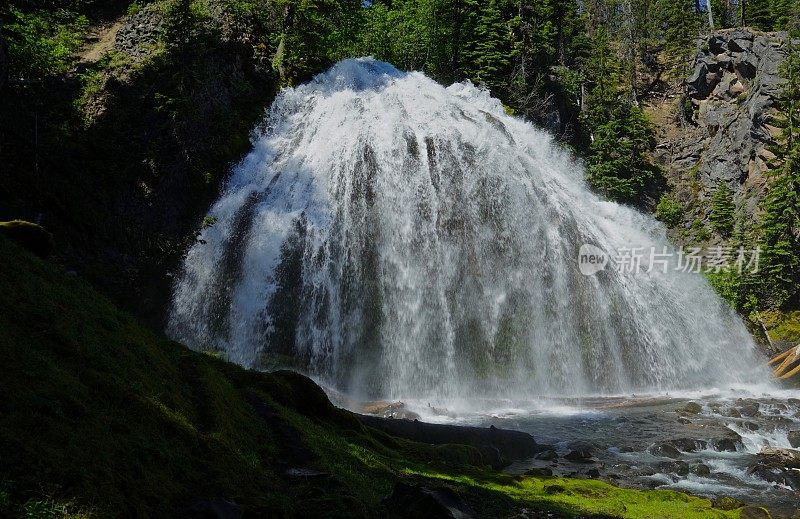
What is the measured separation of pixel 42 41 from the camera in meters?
22.6

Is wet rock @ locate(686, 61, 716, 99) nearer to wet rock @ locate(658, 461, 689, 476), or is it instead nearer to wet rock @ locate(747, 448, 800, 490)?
wet rock @ locate(747, 448, 800, 490)

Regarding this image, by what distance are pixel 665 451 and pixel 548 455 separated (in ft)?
11.3

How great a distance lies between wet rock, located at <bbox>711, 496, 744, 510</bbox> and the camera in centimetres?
1016

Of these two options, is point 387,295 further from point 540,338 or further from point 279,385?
point 279,385

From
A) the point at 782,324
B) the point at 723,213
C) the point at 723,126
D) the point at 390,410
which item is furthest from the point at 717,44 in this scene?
the point at 390,410

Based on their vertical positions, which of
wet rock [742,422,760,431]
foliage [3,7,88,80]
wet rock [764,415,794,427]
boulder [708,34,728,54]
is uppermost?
boulder [708,34,728,54]

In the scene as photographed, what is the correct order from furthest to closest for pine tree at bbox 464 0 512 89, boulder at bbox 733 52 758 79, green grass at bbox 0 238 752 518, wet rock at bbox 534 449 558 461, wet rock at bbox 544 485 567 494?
boulder at bbox 733 52 758 79
pine tree at bbox 464 0 512 89
wet rock at bbox 534 449 558 461
wet rock at bbox 544 485 567 494
green grass at bbox 0 238 752 518

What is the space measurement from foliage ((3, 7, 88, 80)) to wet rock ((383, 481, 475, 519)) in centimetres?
1643

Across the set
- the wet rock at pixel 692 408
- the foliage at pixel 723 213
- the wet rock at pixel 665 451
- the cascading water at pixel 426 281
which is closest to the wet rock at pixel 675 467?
the wet rock at pixel 665 451

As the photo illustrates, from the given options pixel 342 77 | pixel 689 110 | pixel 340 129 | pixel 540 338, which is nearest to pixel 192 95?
pixel 340 129

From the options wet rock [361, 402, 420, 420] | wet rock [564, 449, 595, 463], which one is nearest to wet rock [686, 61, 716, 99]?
wet rock [361, 402, 420, 420]

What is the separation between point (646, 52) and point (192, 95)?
5238 centimetres

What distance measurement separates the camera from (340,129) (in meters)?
31.4

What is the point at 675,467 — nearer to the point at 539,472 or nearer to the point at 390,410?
the point at 539,472
